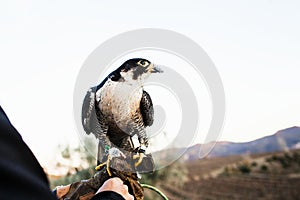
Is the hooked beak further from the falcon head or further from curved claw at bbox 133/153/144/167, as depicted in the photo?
curved claw at bbox 133/153/144/167

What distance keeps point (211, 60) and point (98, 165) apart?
0.34 metres

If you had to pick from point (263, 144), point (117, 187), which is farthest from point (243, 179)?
point (117, 187)

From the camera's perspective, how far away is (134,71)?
111cm

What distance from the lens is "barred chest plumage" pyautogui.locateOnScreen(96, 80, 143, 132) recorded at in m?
1.07

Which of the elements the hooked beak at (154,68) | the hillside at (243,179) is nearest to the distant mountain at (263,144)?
the hooked beak at (154,68)

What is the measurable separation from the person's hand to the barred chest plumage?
0.18 meters

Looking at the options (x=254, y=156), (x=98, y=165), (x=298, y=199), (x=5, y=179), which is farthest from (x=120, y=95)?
(x=298, y=199)

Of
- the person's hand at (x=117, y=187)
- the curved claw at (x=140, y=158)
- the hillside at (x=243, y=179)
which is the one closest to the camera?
the person's hand at (x=117, y=187)

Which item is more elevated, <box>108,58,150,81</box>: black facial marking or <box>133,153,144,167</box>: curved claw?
<box>108,58,150,81</box>: black facial marking

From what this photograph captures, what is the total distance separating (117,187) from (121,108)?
24cm

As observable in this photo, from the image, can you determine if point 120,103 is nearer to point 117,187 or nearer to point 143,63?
point 143,63

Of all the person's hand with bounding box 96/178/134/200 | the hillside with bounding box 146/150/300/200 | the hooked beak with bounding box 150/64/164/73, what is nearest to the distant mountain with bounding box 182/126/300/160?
the hooked beak with bounding box 150/64/164/73

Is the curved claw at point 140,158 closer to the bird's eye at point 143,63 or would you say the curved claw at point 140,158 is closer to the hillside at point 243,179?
the bird's eye at point 143,63

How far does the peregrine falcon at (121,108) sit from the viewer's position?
1.07 m
